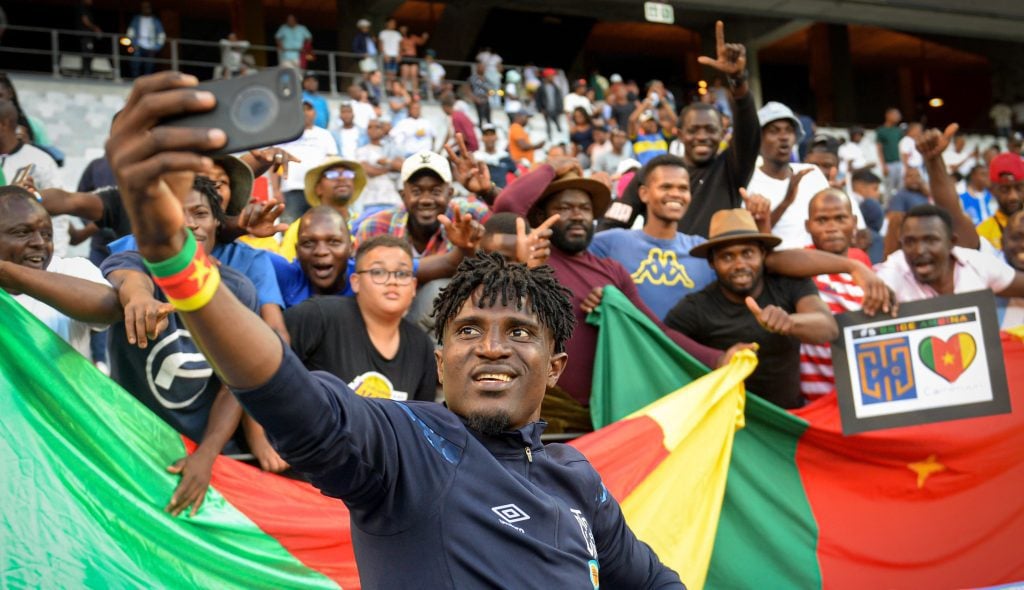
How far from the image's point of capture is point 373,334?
4973mm

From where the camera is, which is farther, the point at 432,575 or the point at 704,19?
the point at 704,19

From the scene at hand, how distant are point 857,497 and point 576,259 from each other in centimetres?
180

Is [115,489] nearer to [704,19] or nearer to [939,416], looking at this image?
[939,416]

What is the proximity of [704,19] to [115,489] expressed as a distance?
2507 centimetres

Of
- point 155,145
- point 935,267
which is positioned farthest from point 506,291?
point 935,267

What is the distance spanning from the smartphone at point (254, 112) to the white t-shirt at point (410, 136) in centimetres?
1138

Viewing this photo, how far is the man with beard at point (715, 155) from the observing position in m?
6.52

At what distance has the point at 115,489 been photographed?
3762mm

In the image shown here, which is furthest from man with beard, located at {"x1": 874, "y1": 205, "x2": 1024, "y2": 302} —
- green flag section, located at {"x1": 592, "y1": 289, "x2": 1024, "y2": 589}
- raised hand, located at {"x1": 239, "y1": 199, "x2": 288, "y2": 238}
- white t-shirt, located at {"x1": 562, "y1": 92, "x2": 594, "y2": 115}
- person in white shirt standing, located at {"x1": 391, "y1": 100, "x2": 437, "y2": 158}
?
white t-shirt, located at {"x1": 562, "y1": 92, "x2": 594, "y2": 115}

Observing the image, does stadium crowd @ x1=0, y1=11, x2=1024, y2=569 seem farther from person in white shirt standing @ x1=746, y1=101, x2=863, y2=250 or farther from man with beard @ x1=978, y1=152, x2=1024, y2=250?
man with beard @ x1=978, y1=152, x2=1024, y2=250

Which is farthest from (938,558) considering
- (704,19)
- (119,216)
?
(704,19)

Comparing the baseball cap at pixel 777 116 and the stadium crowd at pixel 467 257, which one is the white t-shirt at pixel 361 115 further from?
the baseball cap at pixel 777 116

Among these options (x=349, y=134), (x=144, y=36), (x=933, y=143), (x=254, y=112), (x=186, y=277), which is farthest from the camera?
(x=144, y=36)

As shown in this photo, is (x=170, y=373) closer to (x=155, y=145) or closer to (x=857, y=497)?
(x=155, y=145)
